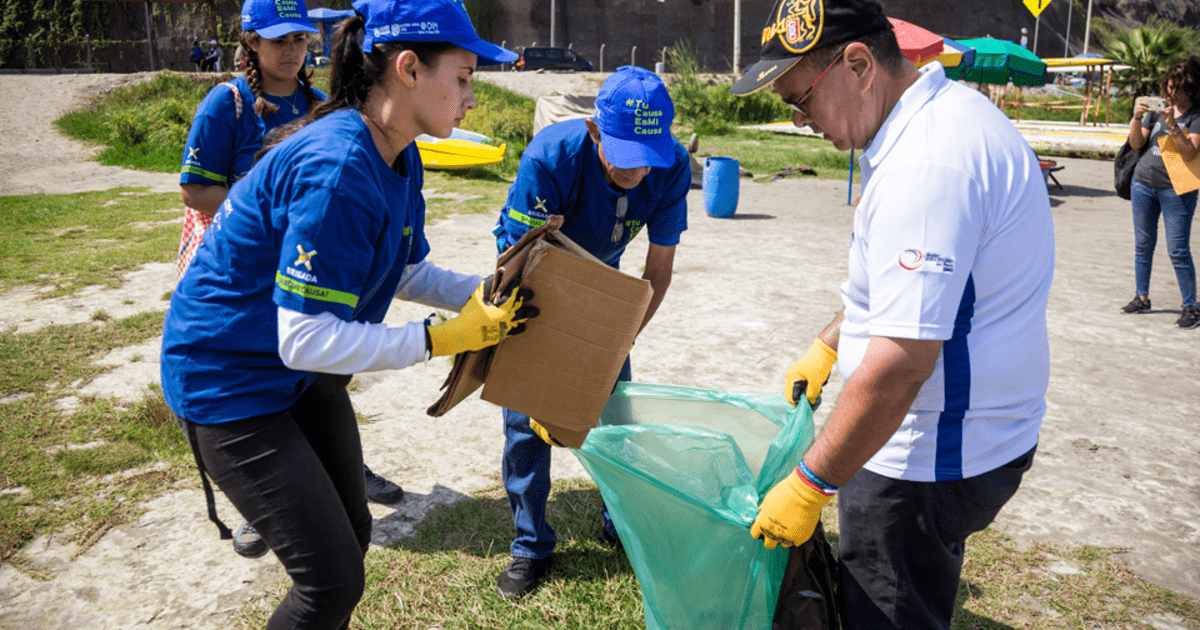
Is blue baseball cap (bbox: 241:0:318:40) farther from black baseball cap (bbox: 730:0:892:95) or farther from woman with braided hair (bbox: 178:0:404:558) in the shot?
black baseball cap (bbox: 730:0:892:95)

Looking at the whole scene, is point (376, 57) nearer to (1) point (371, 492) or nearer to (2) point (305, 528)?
(2) point (305, 528)

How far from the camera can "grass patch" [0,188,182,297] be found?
6367 millimetres

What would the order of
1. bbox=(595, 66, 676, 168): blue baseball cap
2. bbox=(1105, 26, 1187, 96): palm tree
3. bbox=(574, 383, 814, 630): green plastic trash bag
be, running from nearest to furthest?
bbox=(574, 383, 814, 630): green plastic trash bag
bbox=(595, 66, 676, 168): blue baseball cap
bbox=(1105, 26, 1187, 96): palm tree

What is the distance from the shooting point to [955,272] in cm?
129

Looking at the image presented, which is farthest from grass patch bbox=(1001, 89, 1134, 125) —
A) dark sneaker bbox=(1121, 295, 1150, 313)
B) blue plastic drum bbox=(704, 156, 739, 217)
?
dark sneaker bbox=(1121, 295, 1150, 313)

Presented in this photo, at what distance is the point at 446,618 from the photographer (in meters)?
2.44

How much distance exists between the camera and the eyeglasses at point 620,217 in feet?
8.40

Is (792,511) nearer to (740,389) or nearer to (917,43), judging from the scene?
(740,389)

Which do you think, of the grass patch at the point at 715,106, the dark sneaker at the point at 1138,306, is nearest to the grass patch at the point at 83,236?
the dark sneaker at the point at 1138,306

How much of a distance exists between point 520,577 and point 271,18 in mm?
2395

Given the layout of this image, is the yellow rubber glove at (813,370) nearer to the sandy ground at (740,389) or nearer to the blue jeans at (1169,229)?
the sandy ground at (740,389)

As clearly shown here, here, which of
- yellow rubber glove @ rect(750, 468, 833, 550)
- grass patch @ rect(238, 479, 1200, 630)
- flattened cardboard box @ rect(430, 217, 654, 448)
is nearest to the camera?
yellow rubber glove @ rect(750, 468, 833, 550)

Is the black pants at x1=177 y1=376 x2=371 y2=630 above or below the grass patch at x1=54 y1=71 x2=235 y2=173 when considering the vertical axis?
below

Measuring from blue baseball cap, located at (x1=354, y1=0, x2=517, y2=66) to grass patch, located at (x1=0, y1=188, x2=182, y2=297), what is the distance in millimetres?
4757
